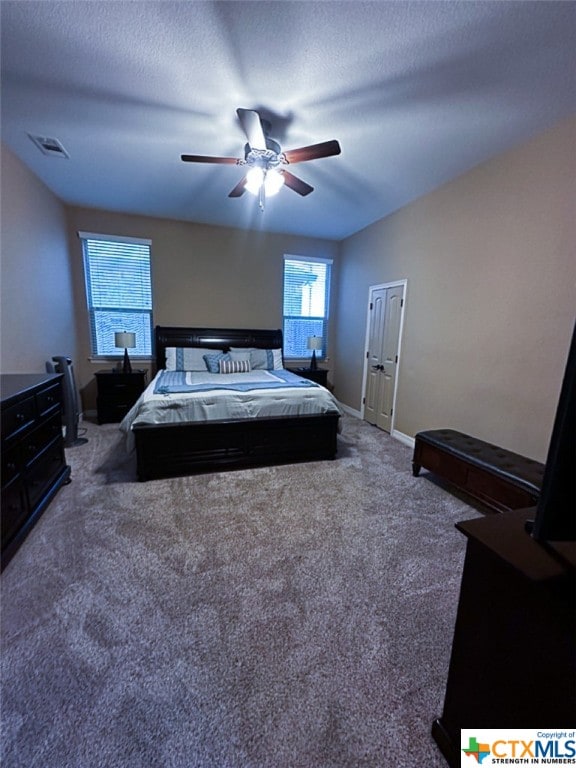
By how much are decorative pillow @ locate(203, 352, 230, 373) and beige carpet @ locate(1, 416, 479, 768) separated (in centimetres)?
217

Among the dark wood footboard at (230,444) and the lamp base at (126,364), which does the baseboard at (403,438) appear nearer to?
the dark wood footboard at (230,444)

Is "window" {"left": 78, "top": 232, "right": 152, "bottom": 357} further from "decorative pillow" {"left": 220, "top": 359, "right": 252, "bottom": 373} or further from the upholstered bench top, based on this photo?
the upholstered bench top

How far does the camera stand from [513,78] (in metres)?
1.89

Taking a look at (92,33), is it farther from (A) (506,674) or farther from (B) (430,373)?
(B) (430,373)

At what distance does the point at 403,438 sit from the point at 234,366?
251 cm

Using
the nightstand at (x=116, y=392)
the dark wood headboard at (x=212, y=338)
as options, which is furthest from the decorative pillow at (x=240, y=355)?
the nightstand at (x=116, y=392)

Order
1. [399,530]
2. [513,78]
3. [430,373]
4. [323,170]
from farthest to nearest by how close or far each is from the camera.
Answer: [430,373] → [323,170] → [399,530] → [513,78]

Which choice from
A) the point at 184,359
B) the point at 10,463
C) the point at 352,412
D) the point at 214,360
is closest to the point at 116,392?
the point at 184,359

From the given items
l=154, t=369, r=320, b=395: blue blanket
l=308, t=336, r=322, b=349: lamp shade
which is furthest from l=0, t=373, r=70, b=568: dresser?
l=308, t=336, r=322, b=349: lamp shade

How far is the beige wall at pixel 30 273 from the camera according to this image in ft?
8.93

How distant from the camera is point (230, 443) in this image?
309cm

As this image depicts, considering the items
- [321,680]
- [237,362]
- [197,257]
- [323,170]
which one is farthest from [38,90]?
[321,680]

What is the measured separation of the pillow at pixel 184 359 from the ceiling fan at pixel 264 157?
2.41 m

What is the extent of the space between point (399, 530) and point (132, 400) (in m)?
3.90
